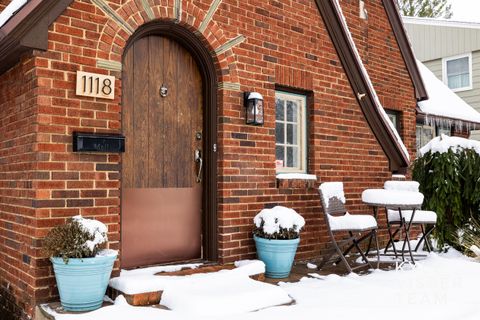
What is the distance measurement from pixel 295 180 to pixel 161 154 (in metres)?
1.73

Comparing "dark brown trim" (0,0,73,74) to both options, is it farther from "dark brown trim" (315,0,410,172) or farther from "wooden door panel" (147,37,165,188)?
"dark brown trim" (315,0,410,172)

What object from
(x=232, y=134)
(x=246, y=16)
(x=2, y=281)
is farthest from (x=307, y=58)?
(x=2, y=281)

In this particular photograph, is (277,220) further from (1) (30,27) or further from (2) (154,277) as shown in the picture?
(1) (30,27)

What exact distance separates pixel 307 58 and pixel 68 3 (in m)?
3.04

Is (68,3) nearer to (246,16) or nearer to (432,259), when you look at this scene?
(246,16)

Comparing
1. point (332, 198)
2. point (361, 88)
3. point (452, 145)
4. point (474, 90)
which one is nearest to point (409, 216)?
point (332, 198)

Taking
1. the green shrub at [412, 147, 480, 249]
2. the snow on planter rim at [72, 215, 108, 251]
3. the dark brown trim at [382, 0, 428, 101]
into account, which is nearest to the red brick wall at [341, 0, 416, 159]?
the dark brown trim at [382, 0, 428, 101]

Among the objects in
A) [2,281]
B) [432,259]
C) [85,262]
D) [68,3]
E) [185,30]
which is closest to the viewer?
[85,262]

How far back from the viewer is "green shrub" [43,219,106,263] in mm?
3447

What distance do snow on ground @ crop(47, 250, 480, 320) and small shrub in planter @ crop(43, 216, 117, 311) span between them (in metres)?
0.16

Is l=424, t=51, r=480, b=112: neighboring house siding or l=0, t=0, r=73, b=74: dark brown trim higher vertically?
l=424, t=51, r=480, b=112: neighboring house siding

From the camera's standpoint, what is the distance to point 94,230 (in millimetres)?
3584

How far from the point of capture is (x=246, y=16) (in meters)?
5.17

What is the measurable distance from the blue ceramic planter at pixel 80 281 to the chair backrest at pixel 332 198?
2.52m
